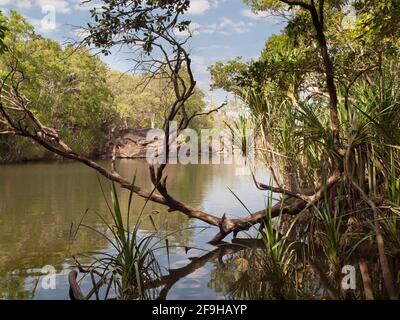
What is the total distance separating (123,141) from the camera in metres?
36.1

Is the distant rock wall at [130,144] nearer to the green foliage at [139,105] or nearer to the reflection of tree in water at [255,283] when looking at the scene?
the green foliage at [139,105]

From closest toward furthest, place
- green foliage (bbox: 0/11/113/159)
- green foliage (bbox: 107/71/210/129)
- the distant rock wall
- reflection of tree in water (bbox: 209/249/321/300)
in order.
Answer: reflection of tree in water (bbox: 209/249/321/300) → green foliage (bbox: 0/11/113/159) → the distant rock wall → green foliage (bbox: 107/71/210/129)

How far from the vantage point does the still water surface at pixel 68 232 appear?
16.0 feet

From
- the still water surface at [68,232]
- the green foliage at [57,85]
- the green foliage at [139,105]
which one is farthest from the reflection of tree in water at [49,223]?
the green foliage at [139,105]

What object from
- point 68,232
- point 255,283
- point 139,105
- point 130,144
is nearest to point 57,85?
point 130,144

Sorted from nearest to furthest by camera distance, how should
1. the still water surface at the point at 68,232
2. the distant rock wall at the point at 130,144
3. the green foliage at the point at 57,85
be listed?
the still water surface at the point at 68,232 < the green foliage at the point at 57,85 < the distant rock wall at the point at 130,144

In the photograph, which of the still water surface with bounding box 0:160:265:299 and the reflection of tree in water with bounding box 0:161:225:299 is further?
the reflection of tree in water with bounding box 0:161:225:299

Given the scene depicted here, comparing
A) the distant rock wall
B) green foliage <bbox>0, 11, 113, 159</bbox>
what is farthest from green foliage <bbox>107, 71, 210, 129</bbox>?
green foliage <bbox>0, 11, 113, 159</bbox>

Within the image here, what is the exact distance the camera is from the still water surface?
4.87m

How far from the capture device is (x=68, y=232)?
745 centimetres

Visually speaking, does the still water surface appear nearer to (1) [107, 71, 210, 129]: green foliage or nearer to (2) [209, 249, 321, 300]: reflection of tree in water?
(2) [209, 249, 321, 300]: reflection of tree in water

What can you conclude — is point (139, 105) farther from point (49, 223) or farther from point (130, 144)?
point (49, 223)
